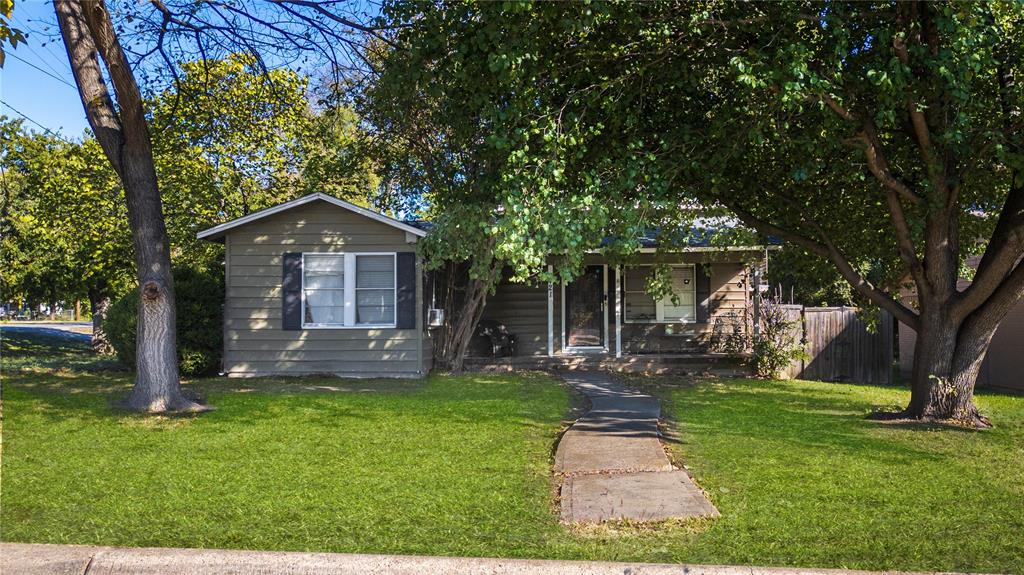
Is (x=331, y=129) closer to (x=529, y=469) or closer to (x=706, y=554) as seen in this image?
(x=529, y=469)

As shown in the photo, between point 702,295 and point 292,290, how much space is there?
8.74 meters

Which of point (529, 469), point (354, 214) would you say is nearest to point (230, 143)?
point (354, 214)

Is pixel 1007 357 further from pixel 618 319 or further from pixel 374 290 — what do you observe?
pixel 374 290

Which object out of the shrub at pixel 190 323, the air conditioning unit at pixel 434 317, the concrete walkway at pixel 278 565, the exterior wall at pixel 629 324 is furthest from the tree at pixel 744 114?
the exterior wall at pixel 629 324

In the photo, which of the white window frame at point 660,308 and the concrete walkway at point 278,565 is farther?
the white window frame at point 660,308

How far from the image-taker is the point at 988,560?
4.24m

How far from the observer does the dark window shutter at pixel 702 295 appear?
1736cm

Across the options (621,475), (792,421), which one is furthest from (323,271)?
(621,475)

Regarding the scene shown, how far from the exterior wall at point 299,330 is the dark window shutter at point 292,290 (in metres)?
0.16

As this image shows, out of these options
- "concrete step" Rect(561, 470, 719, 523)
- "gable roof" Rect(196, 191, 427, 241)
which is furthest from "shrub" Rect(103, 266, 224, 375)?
"concrete step" Rect(561, 470, 719, 523)

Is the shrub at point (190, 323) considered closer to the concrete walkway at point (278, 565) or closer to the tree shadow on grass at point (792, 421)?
the tree shadow on grass at point (792, 421)

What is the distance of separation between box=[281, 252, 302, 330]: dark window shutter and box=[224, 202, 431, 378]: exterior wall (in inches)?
6.2

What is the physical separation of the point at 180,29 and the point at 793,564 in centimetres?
1082

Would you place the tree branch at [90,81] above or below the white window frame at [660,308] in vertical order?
above
